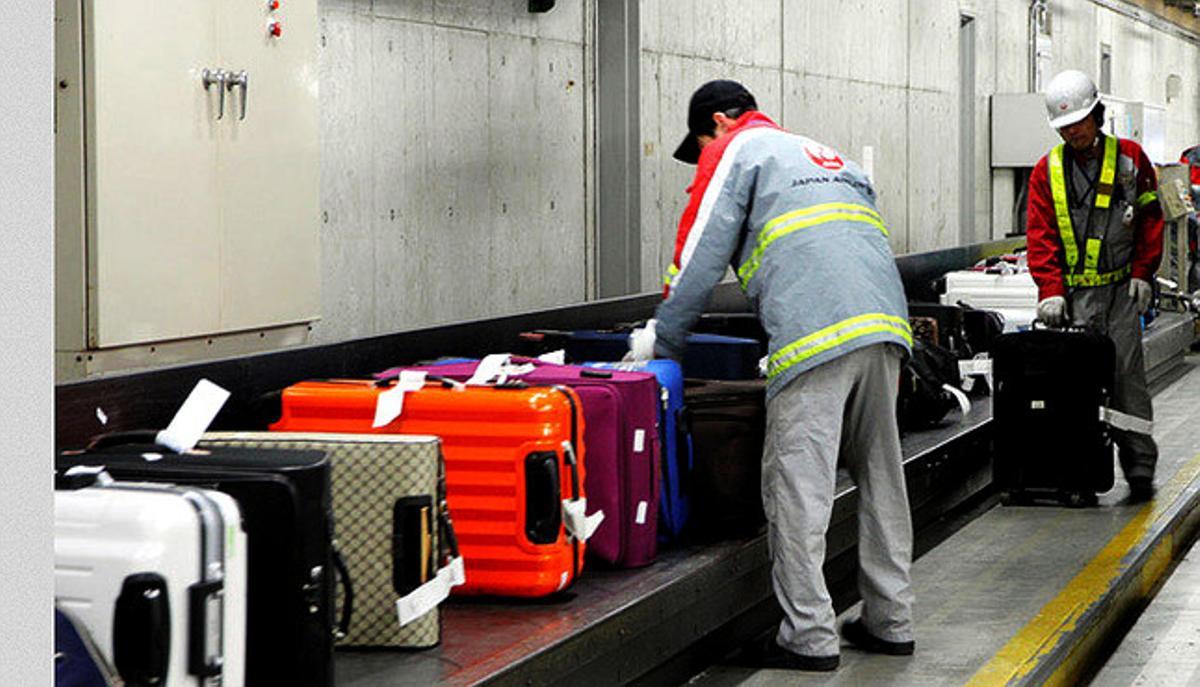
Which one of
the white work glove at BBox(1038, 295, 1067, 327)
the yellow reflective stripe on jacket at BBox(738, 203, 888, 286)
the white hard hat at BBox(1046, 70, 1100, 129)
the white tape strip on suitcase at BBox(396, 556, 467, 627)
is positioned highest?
the white hard hat at BBox(1046, 70, 1100, 129)

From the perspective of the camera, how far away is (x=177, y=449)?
3627mm

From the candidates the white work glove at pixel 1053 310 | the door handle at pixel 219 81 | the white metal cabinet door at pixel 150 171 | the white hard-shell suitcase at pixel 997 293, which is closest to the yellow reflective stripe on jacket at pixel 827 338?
the white metal cabinet door at pixel 150 171

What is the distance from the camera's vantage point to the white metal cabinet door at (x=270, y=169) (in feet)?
18.0

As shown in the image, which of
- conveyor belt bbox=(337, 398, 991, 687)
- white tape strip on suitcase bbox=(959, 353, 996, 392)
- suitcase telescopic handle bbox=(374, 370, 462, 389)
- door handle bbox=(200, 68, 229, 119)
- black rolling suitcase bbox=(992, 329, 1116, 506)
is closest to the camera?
conveyor belt bbox=(337, 398, 991, 687)

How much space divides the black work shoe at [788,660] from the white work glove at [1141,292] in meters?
3.26

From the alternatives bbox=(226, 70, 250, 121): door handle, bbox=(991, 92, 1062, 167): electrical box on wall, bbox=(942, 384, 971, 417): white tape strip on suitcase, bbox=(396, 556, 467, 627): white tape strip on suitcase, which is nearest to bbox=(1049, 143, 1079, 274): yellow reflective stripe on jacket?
bbox=(942, 384, 971, 417): white tape strip on suitcase

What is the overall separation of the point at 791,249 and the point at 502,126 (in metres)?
4.28

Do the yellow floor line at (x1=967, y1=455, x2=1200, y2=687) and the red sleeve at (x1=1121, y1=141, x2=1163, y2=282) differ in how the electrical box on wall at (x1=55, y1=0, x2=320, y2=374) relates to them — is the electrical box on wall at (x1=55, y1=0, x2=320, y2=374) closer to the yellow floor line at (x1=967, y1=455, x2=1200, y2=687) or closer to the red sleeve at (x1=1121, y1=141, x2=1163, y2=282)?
the yellow floor line at (x1=967, y1=455, x2=1200, y2=687)

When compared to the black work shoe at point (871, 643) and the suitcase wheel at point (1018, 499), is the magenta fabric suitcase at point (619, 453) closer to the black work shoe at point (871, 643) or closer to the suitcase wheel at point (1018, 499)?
the black work shoe at point (871, 643)

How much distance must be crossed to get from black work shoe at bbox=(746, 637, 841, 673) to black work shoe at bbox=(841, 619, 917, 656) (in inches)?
7.8

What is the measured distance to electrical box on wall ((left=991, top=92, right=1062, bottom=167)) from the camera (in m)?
19.1

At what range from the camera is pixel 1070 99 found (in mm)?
7531

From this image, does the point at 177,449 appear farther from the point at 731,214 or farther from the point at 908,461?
the point at 908,461

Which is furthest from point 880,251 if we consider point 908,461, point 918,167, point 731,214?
point 918,167
